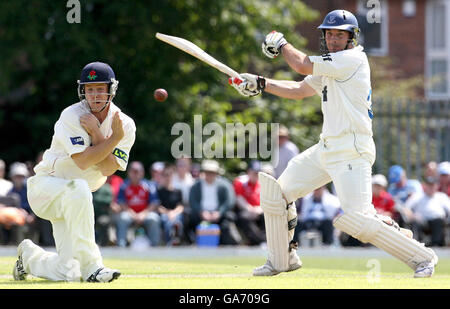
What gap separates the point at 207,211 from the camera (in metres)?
15.0

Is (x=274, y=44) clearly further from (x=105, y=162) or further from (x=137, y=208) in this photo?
(x=137, y=208)

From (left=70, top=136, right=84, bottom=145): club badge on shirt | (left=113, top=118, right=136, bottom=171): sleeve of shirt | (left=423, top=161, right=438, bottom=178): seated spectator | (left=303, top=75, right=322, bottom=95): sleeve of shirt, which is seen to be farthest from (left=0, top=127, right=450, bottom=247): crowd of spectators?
(left=70, top=136, right=84, bottom=145): club badge on shirt

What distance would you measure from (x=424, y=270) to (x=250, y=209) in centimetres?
756

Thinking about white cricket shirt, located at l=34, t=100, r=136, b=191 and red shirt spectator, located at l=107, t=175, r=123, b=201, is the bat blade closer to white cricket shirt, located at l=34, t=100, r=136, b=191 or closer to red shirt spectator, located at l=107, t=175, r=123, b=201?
white cricket shirt, located at l=34, t=100, r=136, b=191

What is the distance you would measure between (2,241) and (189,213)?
2.86m

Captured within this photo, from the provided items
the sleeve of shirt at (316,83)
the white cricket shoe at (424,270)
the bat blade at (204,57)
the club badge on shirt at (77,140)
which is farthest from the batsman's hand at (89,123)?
the white cricket shoe at (424,270)

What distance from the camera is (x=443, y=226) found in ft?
48.9

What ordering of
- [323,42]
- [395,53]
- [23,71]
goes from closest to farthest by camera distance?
[323,42] → [23,71] → [395,53]

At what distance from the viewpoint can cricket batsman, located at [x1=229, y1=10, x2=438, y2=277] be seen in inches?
300

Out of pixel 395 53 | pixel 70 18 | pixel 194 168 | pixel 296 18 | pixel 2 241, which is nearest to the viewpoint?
pixel 2 241

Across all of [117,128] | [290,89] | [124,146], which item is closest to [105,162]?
[124,146]

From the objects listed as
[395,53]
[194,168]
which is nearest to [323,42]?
[194,168]

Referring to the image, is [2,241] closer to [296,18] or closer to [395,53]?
[296,18]

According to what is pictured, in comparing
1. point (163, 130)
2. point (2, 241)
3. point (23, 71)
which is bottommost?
point (2, 241)
